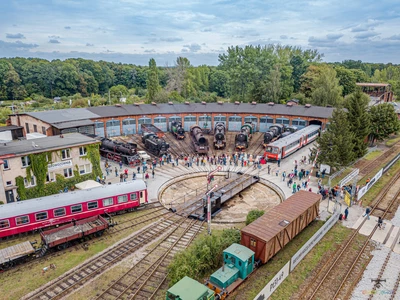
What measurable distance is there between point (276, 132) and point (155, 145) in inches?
848

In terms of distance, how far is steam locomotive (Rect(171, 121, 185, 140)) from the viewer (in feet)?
170

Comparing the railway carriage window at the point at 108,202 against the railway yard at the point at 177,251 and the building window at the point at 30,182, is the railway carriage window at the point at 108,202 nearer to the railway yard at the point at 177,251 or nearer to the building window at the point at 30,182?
the railway yard at the point at 177,251

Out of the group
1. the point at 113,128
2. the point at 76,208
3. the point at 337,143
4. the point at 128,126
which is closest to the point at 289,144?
the point at 337,143

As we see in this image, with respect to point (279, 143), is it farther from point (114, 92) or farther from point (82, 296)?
point (114, 92)

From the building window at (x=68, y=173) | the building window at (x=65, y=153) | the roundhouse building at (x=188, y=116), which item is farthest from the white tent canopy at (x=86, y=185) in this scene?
the roundhouse building at (x=188, y=116)

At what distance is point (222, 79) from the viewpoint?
11325 cm

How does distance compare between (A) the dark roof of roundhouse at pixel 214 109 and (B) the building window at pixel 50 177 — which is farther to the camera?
(A) the dark roof of roundhouse at pixel 214 109

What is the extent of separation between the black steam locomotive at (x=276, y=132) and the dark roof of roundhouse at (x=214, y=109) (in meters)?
3.64

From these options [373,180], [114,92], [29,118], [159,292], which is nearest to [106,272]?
[159,292]

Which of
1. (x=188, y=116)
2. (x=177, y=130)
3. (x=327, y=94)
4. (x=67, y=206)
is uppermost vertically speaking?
(x=327, y=94)

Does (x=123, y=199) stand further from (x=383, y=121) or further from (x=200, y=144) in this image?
(x=383, y=121)

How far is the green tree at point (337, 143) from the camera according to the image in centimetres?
3472

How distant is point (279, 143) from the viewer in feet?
140

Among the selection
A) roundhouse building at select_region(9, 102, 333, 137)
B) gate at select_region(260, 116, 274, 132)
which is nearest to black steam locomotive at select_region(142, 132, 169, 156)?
roundhouse building at select_region(9, 102, 333, 137)
